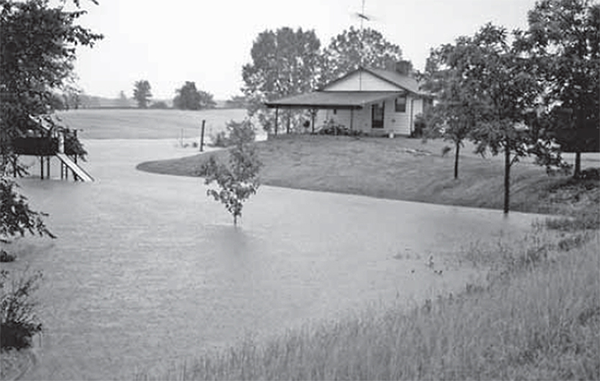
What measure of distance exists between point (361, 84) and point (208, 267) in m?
36.1

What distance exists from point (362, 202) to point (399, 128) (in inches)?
815

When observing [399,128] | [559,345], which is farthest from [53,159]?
[559,345]

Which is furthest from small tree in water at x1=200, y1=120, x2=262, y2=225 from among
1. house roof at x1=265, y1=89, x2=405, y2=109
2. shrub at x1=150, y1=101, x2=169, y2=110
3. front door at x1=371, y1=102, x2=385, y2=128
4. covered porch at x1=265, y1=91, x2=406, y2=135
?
shrub at x1=150, y1=101, x2=169, y2=110

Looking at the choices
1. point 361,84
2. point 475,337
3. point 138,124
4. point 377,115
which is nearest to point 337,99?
point 377,115

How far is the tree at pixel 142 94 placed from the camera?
119 m

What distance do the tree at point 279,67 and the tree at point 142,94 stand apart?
51.0m

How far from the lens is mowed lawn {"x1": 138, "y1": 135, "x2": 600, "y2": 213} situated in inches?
936

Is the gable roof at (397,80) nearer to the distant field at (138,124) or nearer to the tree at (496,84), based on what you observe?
the distant field at (138,124)

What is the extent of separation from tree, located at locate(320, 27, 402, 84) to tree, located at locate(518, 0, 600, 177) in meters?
49.5

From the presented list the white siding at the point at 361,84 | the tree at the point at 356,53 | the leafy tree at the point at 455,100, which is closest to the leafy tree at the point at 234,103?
the tree at the point at 356,53

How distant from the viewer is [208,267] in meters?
13.1

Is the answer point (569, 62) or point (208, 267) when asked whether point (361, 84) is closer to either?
point (569, 62)

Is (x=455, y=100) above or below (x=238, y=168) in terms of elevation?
above

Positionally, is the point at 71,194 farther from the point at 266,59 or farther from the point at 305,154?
the point at 266,59
